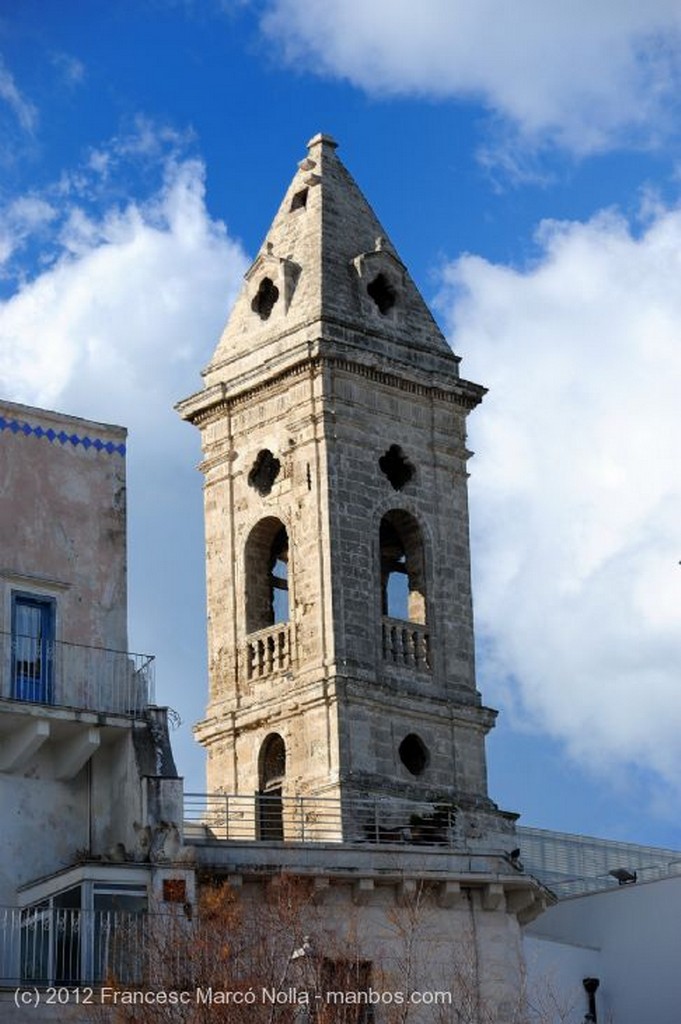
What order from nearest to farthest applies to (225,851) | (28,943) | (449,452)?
(28,943)
(225,851)
(449,452)

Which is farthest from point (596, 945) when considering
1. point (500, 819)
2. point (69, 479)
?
point (69, 479)

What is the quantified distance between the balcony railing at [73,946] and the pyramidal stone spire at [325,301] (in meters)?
19.1

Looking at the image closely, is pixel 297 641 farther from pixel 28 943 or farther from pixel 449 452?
pixel 28 943

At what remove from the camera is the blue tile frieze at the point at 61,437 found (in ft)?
134

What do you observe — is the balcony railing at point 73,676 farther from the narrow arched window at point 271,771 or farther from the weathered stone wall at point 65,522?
the narrow arched window at point 271,771

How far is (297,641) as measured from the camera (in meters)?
53.7

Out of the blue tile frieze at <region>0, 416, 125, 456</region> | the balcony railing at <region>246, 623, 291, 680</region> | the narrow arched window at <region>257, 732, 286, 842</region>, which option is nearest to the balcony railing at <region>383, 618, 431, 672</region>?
the balcony railing at <region>246, 623, 291, 680</region>

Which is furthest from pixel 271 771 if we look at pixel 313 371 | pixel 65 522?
pixel 65 522

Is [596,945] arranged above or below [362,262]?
below

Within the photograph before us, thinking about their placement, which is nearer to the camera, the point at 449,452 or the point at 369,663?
the point at 369,663

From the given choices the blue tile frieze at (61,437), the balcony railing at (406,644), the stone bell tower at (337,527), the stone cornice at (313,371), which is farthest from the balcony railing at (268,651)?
the blue tile frieze at (61,437)

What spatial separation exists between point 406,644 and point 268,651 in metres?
2.51

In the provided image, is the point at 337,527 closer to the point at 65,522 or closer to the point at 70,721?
the point at 65,522

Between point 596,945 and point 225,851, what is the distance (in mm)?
15088
